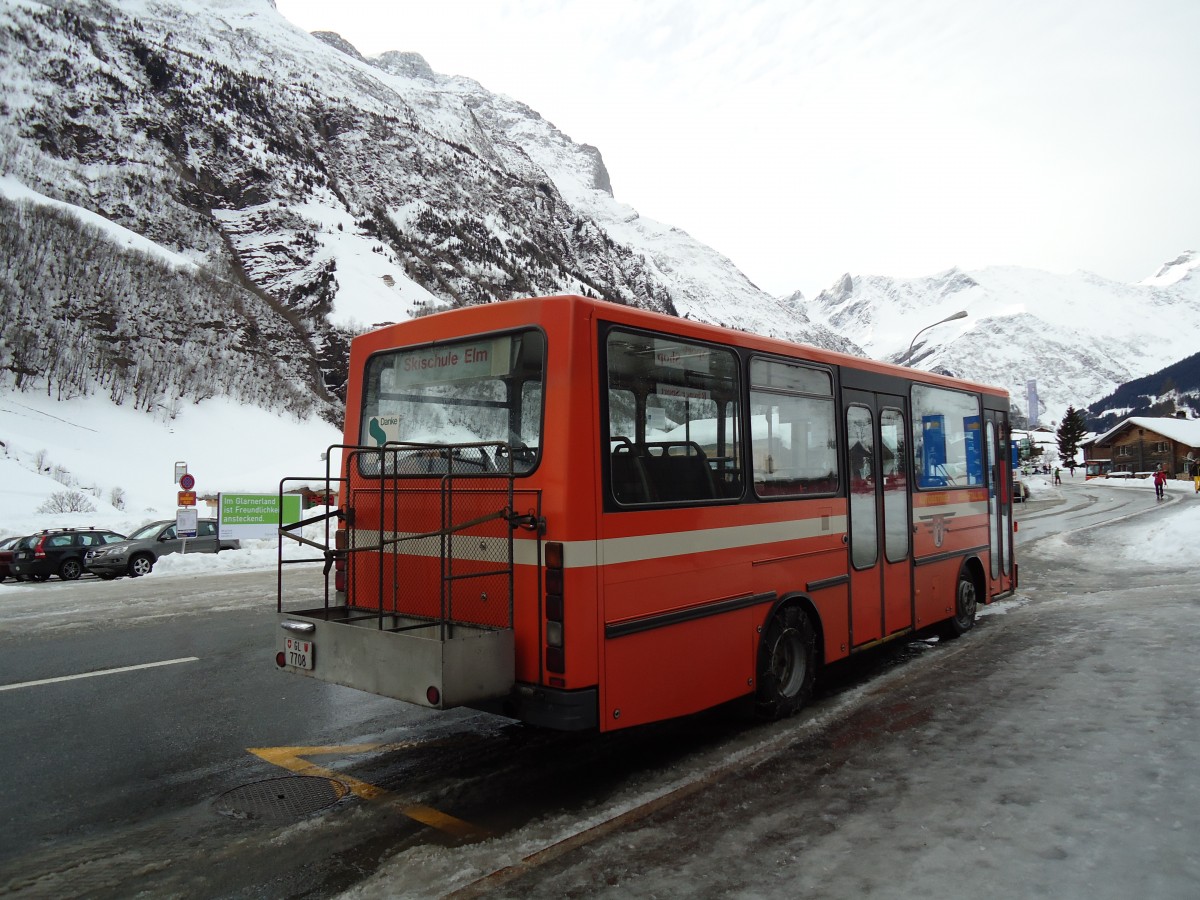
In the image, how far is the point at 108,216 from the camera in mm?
66188

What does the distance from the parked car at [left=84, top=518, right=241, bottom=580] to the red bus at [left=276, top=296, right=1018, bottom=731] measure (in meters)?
17.2

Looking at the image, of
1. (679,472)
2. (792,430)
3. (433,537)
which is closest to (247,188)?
(792,430)

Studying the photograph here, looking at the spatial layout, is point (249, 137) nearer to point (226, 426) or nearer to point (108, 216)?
point (108, 216)

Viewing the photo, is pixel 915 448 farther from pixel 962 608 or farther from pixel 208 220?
pixel 208 220

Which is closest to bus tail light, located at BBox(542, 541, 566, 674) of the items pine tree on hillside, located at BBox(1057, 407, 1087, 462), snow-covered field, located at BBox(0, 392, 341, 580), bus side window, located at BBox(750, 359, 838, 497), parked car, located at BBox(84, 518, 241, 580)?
bus side window, located at BBox(750, 359, 838, 497)

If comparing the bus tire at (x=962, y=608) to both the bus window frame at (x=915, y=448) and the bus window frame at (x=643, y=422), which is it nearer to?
the bus window frame at (x=915, y=448)

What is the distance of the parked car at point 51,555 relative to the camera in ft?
65.8

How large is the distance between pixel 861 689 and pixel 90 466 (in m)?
43.4

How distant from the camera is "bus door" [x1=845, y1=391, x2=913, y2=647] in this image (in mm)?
7352

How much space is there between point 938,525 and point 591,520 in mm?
5464

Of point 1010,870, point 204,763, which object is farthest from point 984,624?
point 204,763

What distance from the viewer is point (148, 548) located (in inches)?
837

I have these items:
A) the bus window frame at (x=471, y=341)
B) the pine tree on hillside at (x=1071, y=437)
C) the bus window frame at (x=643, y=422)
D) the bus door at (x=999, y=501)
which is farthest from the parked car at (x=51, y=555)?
the pine tree on hillside at (x=1071, y=437)

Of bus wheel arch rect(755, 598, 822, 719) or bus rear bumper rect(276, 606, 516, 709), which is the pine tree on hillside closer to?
bus wheel arch rect(755, 598, 822, 719)
